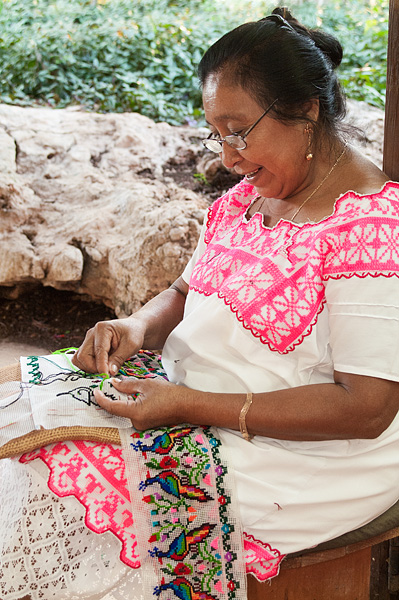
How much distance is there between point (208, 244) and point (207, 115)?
0.47 meters

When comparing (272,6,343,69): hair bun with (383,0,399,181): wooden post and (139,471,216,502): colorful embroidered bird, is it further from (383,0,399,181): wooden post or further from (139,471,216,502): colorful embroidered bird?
(139,471,216,502): colorful embroidered bird

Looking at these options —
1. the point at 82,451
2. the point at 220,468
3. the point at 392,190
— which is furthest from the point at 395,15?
the point at 82,451

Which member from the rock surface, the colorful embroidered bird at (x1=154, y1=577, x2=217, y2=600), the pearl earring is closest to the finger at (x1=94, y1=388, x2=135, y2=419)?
the colorful embroidered bird at (x1=154, y1=577, x2=217, y2=600)

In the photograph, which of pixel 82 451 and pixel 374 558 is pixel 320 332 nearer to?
pixel 82 451

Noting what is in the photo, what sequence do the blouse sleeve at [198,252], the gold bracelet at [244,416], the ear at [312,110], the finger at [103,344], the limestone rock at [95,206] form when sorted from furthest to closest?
the limestone rock at [95,206], the blouse sleeve at [198,252], the finger at [103,344], the ear at [312,110], the gold bracelet at [244,416]

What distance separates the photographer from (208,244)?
212cm

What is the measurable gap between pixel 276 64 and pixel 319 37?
207 mm

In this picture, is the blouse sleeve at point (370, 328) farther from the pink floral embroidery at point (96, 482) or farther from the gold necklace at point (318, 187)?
the pink floral embroidery at point (96, 482)

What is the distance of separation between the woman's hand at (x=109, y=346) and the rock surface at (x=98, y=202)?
4.34 feet

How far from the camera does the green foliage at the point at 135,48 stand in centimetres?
639

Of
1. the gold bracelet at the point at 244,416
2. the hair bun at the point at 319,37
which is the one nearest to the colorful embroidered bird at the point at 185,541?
the gold bracelet at the point at 244,416

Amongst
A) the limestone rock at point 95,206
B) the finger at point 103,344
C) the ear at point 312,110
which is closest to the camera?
the ear at point 312,110

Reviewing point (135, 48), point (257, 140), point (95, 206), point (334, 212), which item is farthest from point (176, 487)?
point (135, 48)

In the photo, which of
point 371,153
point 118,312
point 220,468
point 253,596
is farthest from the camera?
point 371,153
